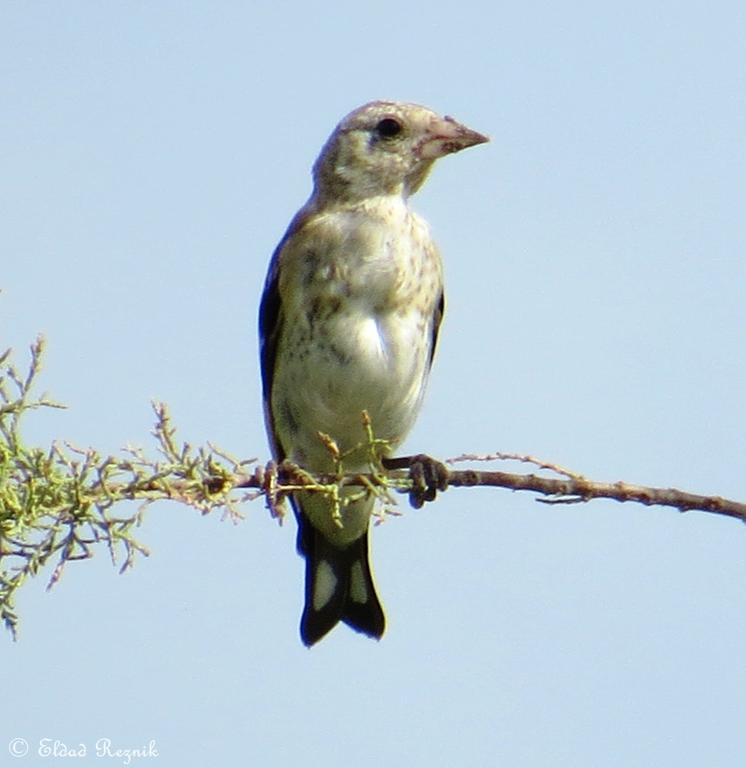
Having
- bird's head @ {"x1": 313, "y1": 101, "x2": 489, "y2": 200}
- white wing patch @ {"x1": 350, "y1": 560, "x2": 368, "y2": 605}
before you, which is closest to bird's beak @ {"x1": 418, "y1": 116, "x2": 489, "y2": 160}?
bird's head @ {"x1": 313, "y1": 101, "x2": 489, "y2": 200}

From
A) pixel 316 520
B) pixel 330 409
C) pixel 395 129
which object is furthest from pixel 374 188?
pixel 316 520

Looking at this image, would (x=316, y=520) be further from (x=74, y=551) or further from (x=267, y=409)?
(x=74, y=551)

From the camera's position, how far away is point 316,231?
671 cm

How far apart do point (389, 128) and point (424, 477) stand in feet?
5.97

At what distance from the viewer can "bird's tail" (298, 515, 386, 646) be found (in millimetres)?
7371

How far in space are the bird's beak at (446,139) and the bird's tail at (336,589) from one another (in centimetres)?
180

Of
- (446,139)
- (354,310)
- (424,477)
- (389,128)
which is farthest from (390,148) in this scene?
(424,477)

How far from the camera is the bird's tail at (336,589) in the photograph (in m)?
7.37

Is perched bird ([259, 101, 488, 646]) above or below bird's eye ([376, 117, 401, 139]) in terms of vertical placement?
below

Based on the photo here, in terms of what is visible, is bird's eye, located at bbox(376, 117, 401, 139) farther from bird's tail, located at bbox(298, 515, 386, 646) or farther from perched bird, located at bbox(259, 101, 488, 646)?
bird's tail, located at bbox(298, 515, 386, 646)

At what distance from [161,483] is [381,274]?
8.62ft

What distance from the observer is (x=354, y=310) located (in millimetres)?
6371

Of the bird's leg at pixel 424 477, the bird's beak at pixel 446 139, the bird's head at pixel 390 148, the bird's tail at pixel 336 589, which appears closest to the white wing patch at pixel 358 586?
the bird's tail at pixel 336 589

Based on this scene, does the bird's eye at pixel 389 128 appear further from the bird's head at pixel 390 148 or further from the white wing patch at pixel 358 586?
the white wing patch at pixel 358 586
